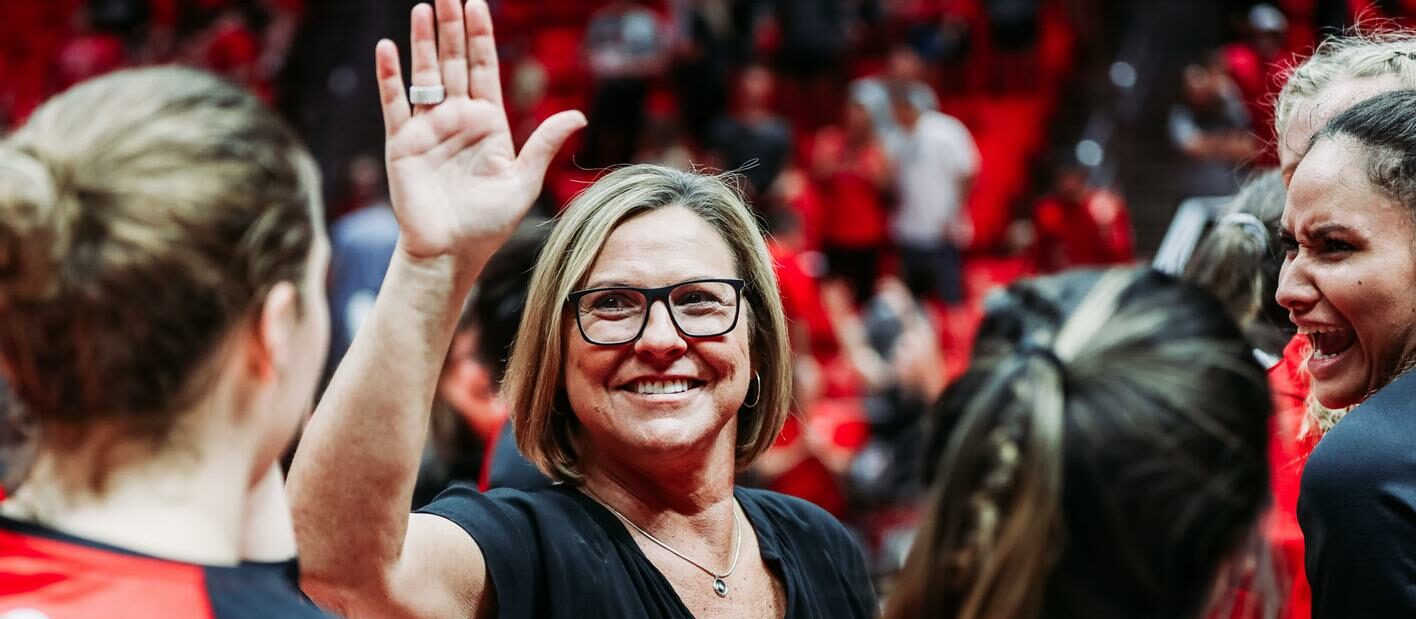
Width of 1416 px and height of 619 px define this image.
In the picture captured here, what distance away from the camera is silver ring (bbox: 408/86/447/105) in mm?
1667

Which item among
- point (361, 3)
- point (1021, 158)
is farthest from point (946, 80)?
point (361, 3)

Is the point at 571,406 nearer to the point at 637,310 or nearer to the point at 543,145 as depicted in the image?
the point at 637,310

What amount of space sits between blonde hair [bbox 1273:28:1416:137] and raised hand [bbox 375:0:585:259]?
1335mm

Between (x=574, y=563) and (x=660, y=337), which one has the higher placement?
(x=660, y=337)

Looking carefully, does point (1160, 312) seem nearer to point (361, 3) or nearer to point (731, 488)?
point (731, 488)

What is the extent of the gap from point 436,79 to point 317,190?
1.10 ft

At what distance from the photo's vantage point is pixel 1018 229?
30.5ft

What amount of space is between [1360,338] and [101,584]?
1.56 meters

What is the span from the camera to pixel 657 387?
2.05m

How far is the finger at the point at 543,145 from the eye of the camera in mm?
1698

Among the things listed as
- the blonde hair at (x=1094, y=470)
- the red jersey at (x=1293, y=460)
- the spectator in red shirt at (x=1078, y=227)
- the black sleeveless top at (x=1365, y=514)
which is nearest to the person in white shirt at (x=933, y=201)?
the spectator in red shirt at (x=1078, y=227)

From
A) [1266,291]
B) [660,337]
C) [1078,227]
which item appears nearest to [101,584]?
[660,337]

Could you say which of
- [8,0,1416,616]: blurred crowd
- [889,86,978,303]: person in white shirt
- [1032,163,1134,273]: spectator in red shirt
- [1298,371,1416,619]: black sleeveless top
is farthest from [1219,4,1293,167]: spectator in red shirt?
[1298,371,1416,619]: black sleeveless top

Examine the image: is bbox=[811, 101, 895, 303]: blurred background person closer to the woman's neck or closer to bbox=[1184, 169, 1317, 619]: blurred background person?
bbox=[1184, 169, 1317, 619]: blurred background person
